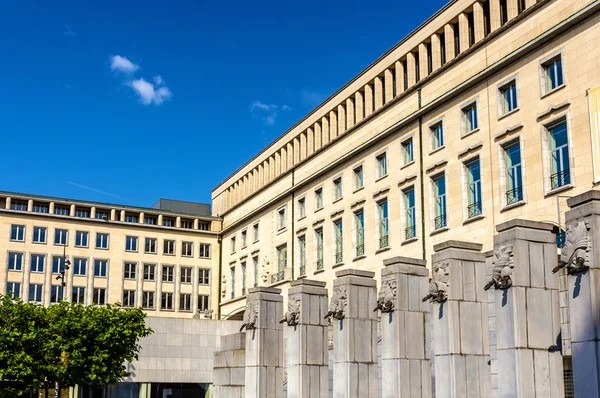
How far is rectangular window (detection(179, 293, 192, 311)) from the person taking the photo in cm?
7351

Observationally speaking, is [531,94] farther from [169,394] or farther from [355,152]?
Result: [169,394]

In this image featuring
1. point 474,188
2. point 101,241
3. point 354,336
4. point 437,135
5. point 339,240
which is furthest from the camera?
point 101,241

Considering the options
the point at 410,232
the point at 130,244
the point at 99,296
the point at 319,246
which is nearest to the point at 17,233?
the point at 99,296

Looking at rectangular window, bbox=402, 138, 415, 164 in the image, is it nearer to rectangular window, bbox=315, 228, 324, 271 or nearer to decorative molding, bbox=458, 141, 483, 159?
decorative molding, bbox=458, 141, 483, 159

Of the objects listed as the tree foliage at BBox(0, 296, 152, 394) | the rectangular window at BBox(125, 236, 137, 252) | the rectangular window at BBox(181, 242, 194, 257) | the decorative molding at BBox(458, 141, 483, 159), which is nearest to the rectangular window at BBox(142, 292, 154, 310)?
the rectangular window at BBox(125, 236, 137, 252)

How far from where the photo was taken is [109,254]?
71.4m

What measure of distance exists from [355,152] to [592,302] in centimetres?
3174

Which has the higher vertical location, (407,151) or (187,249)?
(407,151)

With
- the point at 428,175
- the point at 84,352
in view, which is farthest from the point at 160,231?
the point at 428,175

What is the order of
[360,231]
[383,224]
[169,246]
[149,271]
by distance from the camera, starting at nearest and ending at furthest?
[383,224], [360,231], [149,271], [169,246]

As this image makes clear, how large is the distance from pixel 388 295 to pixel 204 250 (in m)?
50.0

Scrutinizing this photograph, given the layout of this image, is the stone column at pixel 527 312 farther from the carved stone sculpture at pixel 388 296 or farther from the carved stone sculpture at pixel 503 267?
the carved stone sculpture at pixel 388 296

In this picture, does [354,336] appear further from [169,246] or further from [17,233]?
[169,246]

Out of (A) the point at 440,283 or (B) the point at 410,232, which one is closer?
(A) the point at 440,283
